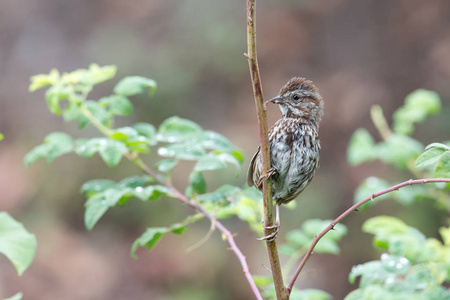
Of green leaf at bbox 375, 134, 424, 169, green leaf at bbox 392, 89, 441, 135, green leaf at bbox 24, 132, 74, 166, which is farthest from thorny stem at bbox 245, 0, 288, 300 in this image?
green leaf at bbox 392, 89, 441, 135

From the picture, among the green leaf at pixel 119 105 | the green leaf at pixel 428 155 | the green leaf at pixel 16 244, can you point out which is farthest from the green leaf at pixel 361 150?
the green leaf at pixel 16 244

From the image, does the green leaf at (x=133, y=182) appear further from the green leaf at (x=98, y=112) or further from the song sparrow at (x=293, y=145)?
the song sparrow at (x=293, y=145)

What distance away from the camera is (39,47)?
8.29m

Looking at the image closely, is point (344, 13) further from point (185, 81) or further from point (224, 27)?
point (185, 81)

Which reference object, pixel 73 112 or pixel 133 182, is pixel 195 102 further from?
pixel 133 182

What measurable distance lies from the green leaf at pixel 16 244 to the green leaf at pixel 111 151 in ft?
1.70

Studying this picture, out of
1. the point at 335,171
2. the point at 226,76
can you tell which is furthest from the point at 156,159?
the point at 335,171

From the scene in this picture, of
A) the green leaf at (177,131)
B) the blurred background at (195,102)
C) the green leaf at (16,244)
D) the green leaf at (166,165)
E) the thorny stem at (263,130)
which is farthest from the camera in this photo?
the blurred background at (195,102)

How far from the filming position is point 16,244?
6.78 feet

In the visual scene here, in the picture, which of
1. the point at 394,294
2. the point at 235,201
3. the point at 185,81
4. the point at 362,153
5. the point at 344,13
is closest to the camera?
the point at 394,294

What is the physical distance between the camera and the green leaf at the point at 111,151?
2523 millimetres

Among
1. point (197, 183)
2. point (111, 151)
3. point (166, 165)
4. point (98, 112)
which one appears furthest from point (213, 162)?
point (98, 112)

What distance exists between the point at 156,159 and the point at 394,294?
16.3 feet

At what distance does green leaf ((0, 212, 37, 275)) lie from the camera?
6.63 ft
